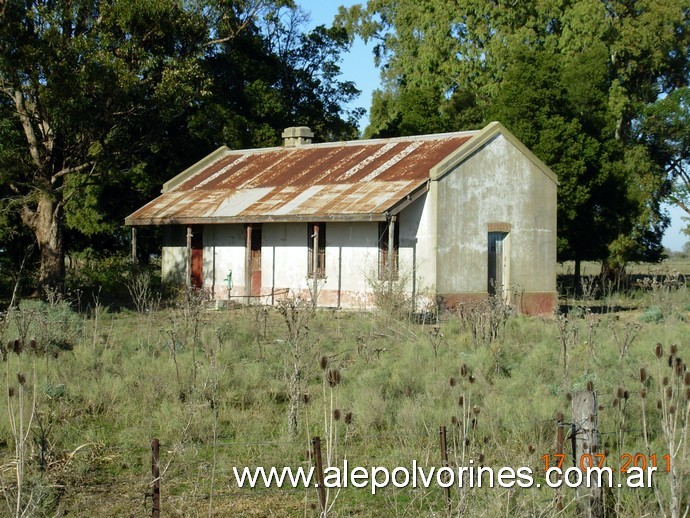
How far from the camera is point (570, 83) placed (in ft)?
113

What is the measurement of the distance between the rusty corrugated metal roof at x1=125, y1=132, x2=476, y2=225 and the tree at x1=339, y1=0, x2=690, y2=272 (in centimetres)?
664

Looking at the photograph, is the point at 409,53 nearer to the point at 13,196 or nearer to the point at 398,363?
the point at 13,196

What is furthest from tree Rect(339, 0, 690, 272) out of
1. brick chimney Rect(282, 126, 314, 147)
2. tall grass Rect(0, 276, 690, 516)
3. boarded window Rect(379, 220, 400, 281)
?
tall grass Rect(0, 276, 690, 516)

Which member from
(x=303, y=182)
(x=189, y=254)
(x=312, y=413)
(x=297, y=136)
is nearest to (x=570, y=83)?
(x=297, y=136)

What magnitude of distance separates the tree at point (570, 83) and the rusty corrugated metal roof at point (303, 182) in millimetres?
6639

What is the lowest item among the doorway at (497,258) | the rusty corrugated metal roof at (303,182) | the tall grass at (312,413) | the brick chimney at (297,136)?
the tall grass at (312,413)

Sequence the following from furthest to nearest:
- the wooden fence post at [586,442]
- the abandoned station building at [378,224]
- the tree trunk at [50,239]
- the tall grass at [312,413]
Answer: the tree trunk at [50,239] → the abandoned station building at [378,224] → the tall grass at [312,413] → the wooden fence post at [586,442]

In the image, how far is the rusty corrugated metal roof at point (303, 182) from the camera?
79.2 ft

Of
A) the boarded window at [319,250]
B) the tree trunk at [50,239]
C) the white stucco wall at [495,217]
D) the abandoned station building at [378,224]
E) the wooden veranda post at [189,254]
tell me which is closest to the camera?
the abandoned station building at [378,224]

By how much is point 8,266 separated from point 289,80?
13.2m

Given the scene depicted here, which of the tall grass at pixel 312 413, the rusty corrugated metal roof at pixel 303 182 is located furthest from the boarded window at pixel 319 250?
the tall grass at pixel 312 413

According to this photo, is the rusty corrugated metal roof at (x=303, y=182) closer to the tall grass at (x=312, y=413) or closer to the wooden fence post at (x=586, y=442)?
the tall grass at (x=312, y=413)

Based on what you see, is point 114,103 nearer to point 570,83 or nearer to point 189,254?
point 189,254

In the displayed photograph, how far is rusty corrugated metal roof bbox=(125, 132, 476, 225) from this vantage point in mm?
24125
